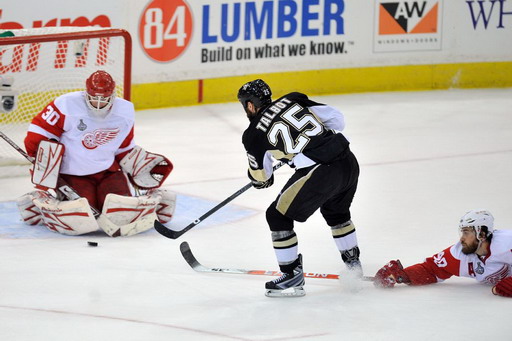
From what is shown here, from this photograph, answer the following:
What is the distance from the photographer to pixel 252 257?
4.82m

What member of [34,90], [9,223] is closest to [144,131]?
[34,90]

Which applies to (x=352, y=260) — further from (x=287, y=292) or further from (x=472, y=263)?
(x=472, y=263)

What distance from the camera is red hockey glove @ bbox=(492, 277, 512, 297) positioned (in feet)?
13.5

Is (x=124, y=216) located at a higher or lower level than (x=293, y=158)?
lower

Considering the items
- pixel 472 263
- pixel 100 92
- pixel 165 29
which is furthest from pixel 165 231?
pixel 165 29

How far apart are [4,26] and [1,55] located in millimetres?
988

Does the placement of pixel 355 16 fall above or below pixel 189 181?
above

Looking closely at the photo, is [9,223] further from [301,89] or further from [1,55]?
[301,89]

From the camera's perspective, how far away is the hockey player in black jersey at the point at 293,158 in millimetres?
4117

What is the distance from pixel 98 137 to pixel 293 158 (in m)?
1.35

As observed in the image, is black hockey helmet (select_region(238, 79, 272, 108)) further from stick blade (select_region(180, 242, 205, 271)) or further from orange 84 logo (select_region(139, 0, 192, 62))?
orange 84 logo (select_region(139, 0, 192, 62))

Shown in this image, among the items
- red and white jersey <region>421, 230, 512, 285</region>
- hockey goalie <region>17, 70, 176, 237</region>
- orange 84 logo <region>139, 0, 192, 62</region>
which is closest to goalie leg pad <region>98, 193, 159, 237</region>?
hockey goalie <region>17, 70, 176, 237</region>

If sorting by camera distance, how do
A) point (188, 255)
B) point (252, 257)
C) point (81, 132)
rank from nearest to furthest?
point (188, 255)
point (252, 257)
point (81, 132)

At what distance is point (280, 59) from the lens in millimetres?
8539
